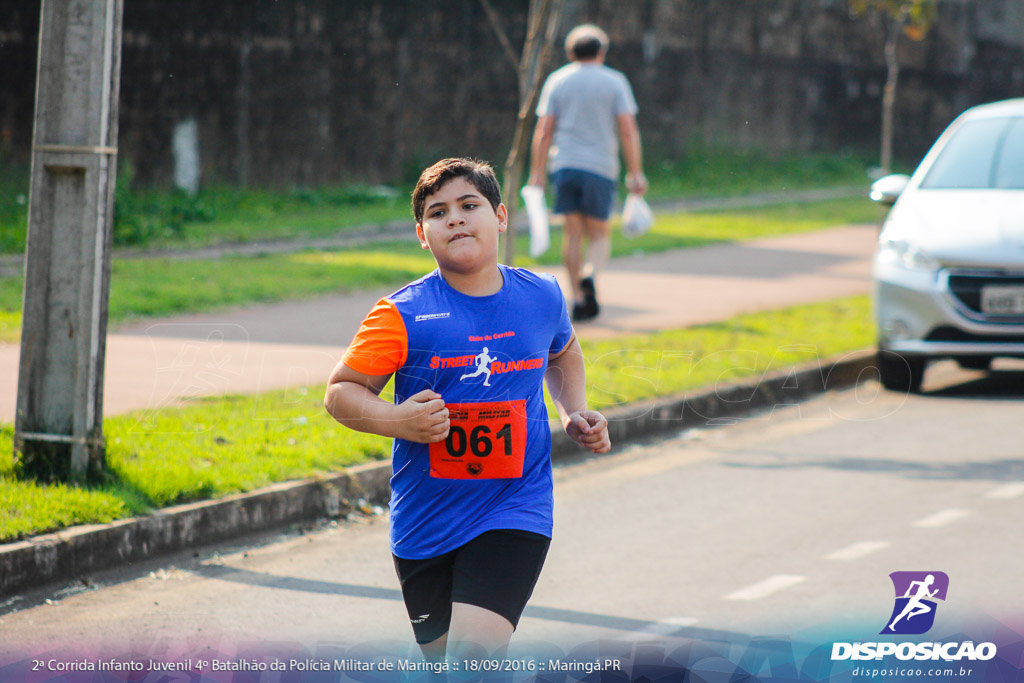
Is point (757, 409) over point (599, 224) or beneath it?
beneath

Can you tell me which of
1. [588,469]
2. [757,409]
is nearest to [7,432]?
[588,469]

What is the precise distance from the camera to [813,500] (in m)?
6.79

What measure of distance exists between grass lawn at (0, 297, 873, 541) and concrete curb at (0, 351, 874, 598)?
89mm

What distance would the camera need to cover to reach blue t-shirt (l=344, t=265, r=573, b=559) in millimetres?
3359

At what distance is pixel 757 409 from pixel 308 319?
10.7 ft

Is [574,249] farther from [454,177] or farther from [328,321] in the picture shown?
[454,177]

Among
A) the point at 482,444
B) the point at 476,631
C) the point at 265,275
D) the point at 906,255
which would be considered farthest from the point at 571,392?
the point at 265,275

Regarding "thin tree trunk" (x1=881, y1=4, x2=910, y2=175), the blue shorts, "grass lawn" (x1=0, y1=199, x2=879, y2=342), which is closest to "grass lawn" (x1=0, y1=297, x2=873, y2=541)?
the blue shorts

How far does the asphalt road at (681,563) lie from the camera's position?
4844 millimetres

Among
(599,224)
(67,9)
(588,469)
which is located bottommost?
(588,469)

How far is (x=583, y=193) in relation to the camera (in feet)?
34.3

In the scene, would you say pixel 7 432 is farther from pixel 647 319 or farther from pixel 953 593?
pixel 647 319

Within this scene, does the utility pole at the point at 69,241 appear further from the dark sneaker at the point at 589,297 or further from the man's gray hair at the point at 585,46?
the man's gray hair at the point at 585,46

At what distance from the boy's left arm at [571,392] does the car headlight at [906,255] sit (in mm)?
5816
